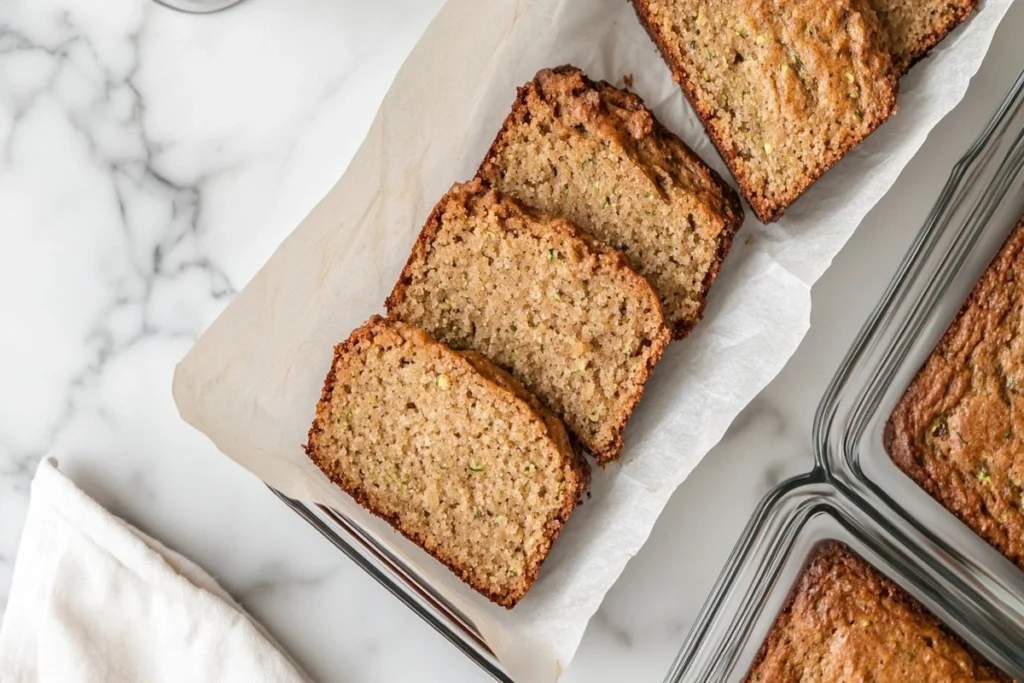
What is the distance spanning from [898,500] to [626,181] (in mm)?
1185

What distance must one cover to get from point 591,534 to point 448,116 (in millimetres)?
1323

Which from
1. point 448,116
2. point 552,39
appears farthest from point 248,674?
point 552,39

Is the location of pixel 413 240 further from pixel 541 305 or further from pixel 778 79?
pixel 778 79

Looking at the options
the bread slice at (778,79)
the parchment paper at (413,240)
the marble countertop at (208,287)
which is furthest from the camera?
the marble countertop at (208,287)

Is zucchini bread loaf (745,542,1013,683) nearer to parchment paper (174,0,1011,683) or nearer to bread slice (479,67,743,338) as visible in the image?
parchment paper (174,0,1011,683)

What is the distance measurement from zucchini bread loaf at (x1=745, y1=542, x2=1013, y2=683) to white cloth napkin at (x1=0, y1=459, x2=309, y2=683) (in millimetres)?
1514

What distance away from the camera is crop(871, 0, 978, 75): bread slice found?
2.71 meters

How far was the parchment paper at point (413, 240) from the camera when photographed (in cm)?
276

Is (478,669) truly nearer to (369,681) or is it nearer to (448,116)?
(369,681)

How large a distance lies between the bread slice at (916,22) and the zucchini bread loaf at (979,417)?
594 millimetres

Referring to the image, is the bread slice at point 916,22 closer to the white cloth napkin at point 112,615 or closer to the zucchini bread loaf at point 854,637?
the zucchini bread loaf at point 854,637

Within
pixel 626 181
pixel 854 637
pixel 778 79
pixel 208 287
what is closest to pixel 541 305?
pixel 626 181

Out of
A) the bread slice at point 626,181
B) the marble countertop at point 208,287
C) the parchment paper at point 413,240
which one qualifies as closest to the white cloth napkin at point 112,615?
the marble countertop at point 208,287

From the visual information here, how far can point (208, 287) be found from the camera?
10.2 ft
